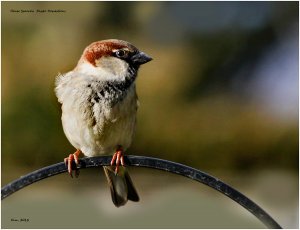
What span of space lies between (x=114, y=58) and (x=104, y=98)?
0.49 ft

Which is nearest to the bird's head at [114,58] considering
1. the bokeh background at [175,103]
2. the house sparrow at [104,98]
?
the house sparrow at [104,98]

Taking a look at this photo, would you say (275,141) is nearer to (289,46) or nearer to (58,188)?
(289,46)

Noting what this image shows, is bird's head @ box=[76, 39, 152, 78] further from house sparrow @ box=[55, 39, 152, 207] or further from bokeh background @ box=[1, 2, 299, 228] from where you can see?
bokeh background @ box=[1, 2, 299, 228]

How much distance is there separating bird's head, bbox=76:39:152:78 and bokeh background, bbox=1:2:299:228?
1.98m

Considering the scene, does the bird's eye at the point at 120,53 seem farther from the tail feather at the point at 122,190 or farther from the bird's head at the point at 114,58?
the tail feather at the point at 122,190

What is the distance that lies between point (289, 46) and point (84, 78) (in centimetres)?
295

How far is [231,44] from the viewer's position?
462cm

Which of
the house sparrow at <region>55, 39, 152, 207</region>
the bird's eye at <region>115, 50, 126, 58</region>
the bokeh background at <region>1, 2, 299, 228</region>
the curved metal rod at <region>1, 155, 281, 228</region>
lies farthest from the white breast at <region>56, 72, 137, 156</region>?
the bokeh background at <region>1, 2, 299, 228</region>

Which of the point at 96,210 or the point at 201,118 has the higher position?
the point at 201,118

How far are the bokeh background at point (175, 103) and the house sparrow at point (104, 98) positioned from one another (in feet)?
6.15

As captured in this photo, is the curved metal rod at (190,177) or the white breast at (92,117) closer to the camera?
the curved metal rod at (190,177)

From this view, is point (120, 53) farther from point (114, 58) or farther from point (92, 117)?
point (92, 117)

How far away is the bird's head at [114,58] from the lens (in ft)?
6.54

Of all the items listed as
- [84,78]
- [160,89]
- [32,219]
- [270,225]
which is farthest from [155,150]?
[270,225]
